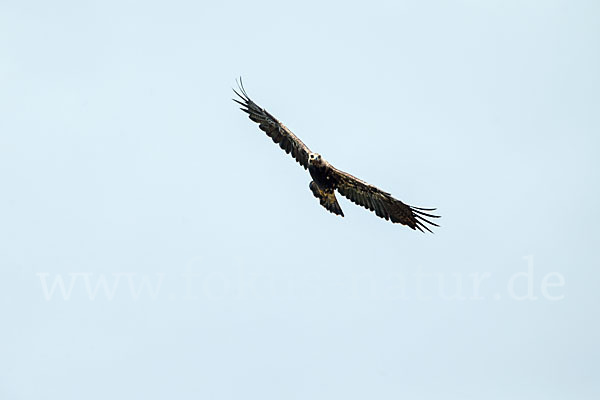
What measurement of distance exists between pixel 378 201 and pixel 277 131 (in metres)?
3.28

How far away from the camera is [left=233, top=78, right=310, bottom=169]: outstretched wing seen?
3244 centimetres

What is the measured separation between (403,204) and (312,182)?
2.56 meters

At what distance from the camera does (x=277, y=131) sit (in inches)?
1288

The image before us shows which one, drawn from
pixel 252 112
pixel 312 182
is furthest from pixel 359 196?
pixel 252 112

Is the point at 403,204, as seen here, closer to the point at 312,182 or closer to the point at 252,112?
the point at 312,182

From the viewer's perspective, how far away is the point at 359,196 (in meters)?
32.1

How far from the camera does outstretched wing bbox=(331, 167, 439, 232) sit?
3150 cm

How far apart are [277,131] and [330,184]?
2.06 m

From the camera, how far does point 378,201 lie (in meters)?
32.0

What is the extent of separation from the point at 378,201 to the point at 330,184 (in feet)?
4.31

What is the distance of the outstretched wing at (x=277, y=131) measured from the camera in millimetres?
32438

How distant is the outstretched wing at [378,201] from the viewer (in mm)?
31500

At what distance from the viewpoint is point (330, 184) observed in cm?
3209

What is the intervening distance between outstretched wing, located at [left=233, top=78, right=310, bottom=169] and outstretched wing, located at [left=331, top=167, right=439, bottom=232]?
124 cm
